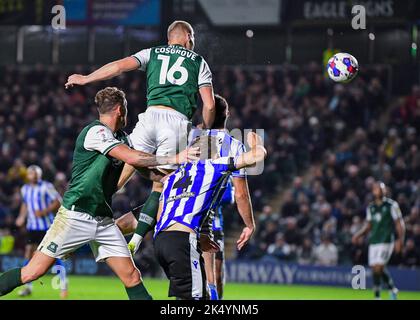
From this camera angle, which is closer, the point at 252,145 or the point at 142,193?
the point at 252,145

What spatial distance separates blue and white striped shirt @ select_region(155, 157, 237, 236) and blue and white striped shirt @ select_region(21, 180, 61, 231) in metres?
8.17

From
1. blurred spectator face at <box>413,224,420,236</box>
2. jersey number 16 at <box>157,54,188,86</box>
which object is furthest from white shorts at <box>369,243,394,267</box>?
jersey number 16 at <box>157,54,188,86</box>

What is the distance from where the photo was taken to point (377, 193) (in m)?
15.7

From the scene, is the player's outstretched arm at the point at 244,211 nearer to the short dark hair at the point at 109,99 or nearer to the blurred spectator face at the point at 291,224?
the short dark hair at the point at 109,99

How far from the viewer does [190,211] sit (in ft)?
22.9

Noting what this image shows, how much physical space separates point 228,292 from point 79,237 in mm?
8351

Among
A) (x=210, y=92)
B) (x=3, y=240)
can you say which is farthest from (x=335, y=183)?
(x=210, y=92)

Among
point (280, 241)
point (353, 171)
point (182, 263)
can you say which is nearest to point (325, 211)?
point (280, 241)

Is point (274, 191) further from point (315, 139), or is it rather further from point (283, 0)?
point (283, 0)

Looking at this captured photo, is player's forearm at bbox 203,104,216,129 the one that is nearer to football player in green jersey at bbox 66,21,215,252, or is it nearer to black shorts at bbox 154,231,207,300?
football player in green jersey at bbox 66,21,215,252

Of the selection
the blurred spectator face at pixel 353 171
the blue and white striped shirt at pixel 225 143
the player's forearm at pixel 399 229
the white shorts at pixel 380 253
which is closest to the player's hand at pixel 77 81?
the blue and white striped shirt at pixel 225 143

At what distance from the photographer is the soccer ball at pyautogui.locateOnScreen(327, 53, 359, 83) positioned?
9578 mm

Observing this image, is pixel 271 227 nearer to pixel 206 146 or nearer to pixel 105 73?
pixel 105 73

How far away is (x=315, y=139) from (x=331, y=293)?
21.5 feet
